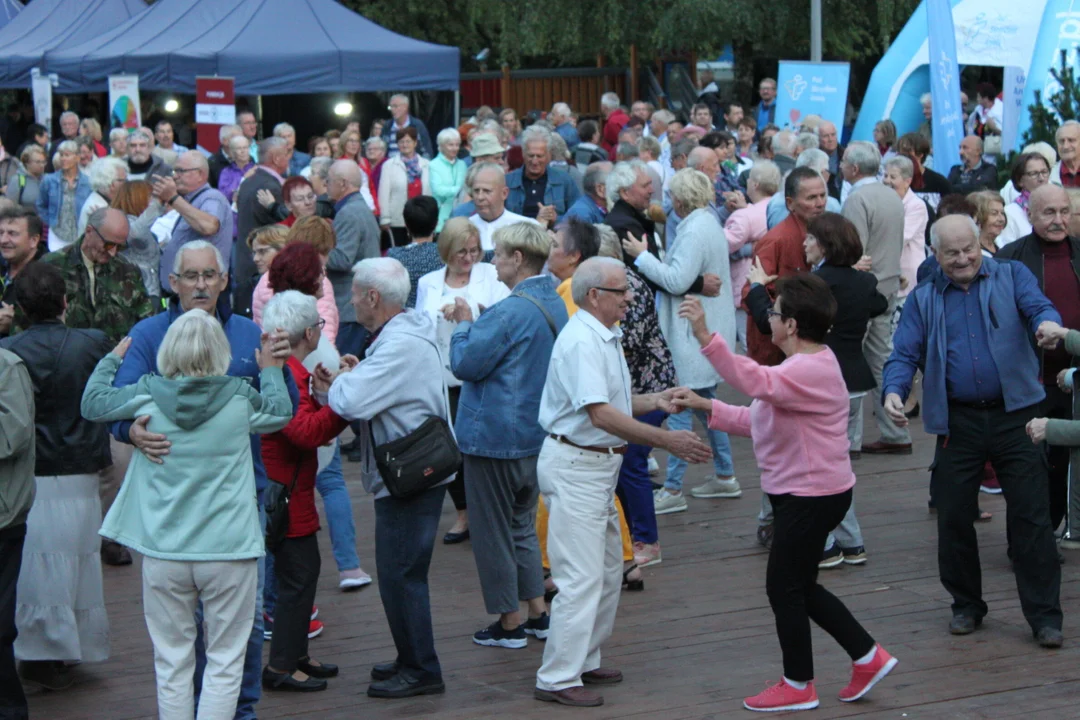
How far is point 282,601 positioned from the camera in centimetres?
568

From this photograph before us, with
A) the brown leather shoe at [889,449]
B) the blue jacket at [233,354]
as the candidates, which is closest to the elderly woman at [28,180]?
the brown leather shoe at [889,449]

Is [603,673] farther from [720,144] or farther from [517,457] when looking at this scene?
[720,144]

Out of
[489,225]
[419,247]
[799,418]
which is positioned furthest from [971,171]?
[799,418]

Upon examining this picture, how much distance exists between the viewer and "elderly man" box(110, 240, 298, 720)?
17.1 feet

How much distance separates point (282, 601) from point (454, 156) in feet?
30.3

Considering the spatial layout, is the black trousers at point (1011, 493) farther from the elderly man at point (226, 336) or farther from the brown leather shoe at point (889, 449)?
the brown leather shoe at point (889, 449)

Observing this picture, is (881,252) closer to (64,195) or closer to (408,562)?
(408,562)

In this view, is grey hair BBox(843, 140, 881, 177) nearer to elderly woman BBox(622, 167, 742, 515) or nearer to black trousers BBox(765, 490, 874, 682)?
elderly woman BBox(622, 167, 742, 515)

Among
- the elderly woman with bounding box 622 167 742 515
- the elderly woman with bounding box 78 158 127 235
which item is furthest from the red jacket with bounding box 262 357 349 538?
the elderly woman with bounding box 78 158 127 235

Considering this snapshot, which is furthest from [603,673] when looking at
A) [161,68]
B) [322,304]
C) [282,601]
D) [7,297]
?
[161,68]

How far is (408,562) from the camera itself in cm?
557

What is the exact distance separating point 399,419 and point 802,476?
1.56m

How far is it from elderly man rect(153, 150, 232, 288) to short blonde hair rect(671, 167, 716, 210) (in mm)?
3063

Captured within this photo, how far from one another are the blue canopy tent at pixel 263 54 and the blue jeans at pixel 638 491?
43.1 ft
